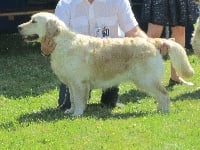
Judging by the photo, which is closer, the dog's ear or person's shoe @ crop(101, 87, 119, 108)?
the dog's ear

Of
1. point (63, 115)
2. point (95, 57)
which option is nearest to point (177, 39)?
point (95, 57)

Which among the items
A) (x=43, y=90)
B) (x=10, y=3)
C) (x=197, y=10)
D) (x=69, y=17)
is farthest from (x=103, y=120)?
(x=10, y=3)

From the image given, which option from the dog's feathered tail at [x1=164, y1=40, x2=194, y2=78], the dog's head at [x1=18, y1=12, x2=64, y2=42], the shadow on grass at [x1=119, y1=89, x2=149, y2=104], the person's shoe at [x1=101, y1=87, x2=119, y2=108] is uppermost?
the dog's head at [x1=18, y1=12, x2=64, y2=42]

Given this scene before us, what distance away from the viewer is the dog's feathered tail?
575 centimetres

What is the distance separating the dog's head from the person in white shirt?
42cm

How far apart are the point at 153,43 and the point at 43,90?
7.49 ft

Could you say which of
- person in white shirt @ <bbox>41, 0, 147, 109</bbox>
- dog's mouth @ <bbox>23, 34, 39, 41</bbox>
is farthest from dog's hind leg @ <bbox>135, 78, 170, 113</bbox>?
dog's mouth @ <bbox>23, 34, 39, 41</bbox>

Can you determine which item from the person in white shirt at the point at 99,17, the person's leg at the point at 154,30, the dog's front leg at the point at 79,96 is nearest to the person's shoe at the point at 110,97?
the dog's front leg at the point at 79,96

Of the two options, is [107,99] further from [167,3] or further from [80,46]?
[167,3]

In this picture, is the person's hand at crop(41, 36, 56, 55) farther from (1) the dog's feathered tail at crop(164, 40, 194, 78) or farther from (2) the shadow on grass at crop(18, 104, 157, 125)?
(1) the dog's feathered tail at crop(164, 40, 194, 78)

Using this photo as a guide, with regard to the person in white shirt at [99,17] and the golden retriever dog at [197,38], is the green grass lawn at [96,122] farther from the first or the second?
the person in white shirt at [99,17]

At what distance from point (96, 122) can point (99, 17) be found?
1.31 meters

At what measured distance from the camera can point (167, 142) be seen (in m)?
4.57

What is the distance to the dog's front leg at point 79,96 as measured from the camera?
5.73 meters
